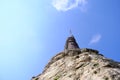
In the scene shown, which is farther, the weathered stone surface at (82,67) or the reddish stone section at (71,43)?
the reddish stone section at (71,43)

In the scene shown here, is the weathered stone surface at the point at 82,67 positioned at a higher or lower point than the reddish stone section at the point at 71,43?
lower

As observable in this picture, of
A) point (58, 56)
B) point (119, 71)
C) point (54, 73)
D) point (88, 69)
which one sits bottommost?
point (119, 71)

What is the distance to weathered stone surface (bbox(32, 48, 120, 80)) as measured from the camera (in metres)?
35.4

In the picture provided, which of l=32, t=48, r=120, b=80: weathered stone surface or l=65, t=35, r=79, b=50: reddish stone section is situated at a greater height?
l=65, t=35, r=79, b=50: reddish stone section

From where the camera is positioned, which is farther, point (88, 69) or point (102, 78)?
point (88, 69)

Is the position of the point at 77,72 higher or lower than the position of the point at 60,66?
lower

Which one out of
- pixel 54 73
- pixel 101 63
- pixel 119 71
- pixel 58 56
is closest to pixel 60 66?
pixel 54 73

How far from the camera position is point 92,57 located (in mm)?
44531

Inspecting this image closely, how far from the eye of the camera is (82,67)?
42.0 m

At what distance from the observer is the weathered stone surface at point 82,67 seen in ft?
116

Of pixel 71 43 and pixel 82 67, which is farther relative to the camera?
pixel 71 43

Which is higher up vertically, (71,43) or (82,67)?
(71,43)

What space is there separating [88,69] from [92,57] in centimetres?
548

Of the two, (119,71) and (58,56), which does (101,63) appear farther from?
(58,56)
